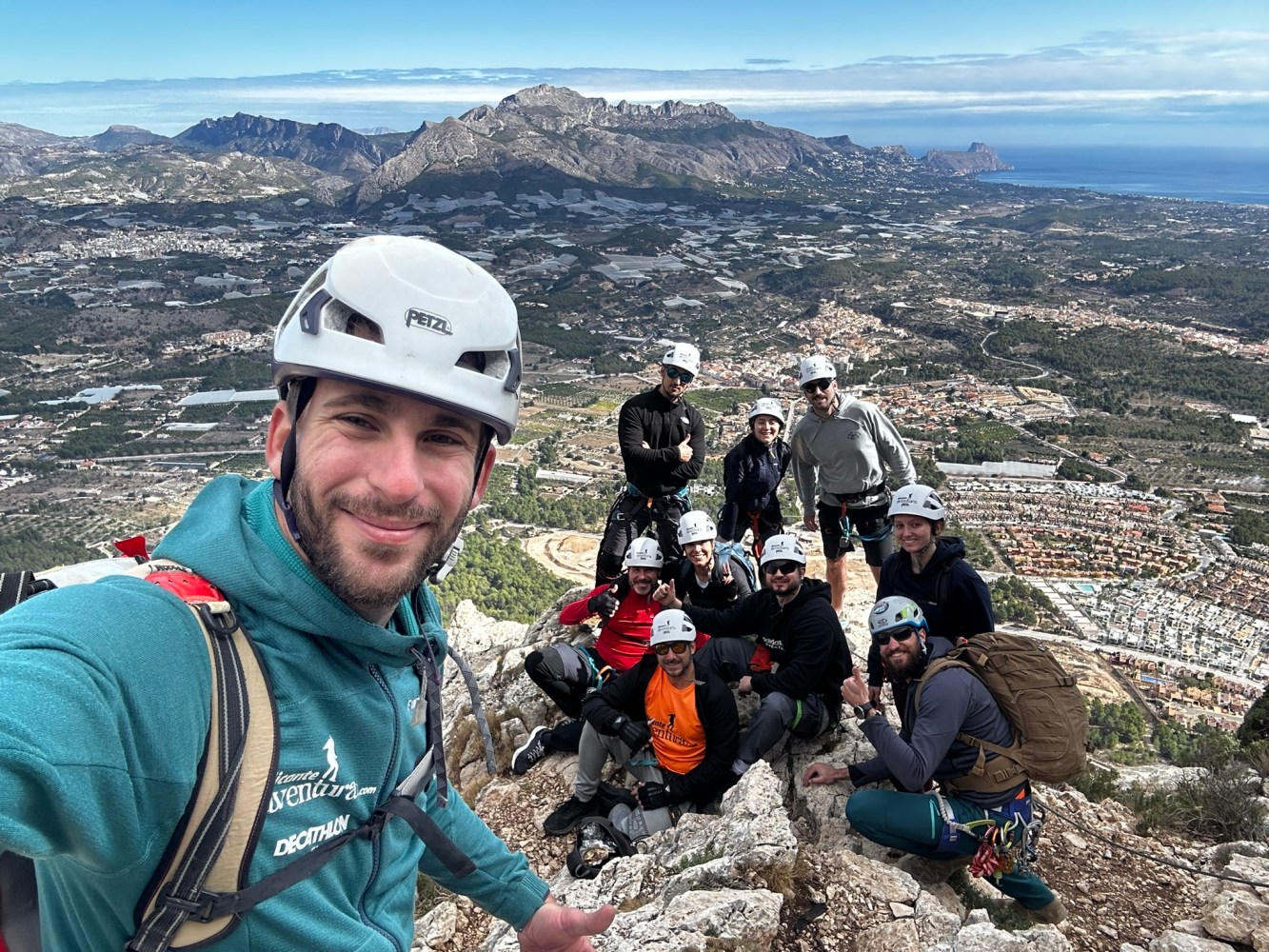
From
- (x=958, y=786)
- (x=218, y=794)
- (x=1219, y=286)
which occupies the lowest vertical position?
(x=958, y=786)

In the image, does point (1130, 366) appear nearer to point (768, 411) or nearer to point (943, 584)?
point (768, 411)

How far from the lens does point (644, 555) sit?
257 inches

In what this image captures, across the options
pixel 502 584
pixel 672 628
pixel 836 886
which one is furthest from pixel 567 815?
pixel 502 584

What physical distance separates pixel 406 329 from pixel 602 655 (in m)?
5.62

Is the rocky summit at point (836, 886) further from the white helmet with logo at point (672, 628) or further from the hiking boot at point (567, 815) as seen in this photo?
the white helmet with logo at point (672, 628)

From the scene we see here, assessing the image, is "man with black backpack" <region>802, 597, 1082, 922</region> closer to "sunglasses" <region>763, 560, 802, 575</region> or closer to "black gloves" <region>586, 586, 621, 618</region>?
"sunglasses" <region>763, 560, 802, 575</region>

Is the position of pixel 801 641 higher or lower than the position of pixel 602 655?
higher

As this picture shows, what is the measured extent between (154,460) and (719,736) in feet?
226

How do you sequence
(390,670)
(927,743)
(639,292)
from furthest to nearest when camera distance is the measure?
(639,292), (927,743), (390,670)

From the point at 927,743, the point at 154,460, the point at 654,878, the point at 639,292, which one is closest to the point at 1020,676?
the point at 927,743

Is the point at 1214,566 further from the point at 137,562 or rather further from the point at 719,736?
the point at 137,562

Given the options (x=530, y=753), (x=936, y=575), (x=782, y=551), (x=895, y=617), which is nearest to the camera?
(x=895, y=617)

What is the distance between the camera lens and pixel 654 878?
440 cm

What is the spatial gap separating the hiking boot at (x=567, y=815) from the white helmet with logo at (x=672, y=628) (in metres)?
1.54
